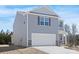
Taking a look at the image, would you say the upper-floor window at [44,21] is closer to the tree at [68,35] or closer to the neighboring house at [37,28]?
the neighboring house at [37,28]

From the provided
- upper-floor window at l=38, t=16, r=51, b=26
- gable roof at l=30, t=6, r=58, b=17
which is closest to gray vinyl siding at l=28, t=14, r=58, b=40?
upper-floor window at l=38, t=16, r=51, b=26

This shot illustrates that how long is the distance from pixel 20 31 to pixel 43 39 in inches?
98.6

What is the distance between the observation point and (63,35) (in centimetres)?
1816

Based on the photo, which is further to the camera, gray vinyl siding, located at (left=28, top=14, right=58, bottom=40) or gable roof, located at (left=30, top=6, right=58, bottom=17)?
gray vinyl siding, located at (left=28, top=14, right=58, bottom=40)

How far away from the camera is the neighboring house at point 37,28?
16811 millimetres

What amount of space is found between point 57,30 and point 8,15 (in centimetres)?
489

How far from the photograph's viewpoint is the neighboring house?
55.2 feet

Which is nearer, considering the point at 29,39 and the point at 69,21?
the point at 69,21

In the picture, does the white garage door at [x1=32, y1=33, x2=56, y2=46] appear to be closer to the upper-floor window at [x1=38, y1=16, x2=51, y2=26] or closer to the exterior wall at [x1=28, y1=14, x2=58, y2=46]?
the exterior wall at [x1=28, y1=14, x2=58, y2=46]

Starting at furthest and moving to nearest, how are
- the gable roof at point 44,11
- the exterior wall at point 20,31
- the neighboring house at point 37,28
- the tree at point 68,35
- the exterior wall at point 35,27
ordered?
1. the exterior wall at point 20,31
2. the exterior wall at point 35,27
3. the gable roof at point 44,11
4. the neighboring house at point 37,28
5. the tree at point 68,35

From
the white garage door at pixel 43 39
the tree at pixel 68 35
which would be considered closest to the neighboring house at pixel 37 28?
the white garage door at pixel 43 39

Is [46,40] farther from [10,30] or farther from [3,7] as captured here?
[3,7]

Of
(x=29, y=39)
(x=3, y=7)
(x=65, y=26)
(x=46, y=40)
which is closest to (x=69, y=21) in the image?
(x=65, y=26)
